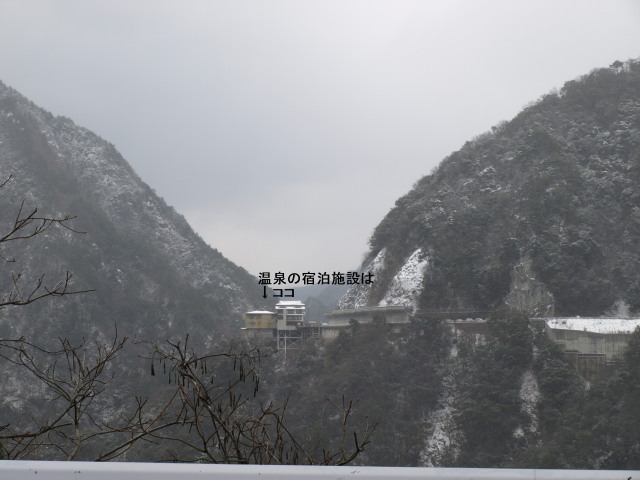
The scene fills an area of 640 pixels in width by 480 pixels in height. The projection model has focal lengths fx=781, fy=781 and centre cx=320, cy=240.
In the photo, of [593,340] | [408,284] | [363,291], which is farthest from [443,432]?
[363,291]

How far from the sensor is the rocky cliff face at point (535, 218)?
2425 cm

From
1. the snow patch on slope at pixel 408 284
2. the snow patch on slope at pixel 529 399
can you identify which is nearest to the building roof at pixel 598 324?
the snow patch on slope at pixel 529 399

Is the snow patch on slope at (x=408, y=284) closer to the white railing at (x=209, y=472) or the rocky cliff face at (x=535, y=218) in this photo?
the rocky cliff face at (x=535, y=218)

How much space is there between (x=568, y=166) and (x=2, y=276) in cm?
2636

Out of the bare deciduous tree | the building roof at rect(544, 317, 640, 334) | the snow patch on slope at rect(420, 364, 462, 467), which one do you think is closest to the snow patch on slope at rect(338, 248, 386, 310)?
the bare deciduous tree

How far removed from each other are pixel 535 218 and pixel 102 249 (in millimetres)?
22431

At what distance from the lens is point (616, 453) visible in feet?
54.0

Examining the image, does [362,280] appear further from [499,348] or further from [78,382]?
[78,382]

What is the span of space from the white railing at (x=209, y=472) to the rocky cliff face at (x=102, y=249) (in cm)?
3052

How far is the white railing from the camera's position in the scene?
110cm

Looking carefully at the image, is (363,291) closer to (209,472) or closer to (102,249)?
(102,249)

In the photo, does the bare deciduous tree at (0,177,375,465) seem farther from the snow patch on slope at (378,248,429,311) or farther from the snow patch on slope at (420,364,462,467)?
the snow patch on slope at (378,248,429,311)

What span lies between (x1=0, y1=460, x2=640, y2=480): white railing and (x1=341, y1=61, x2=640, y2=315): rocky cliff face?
23413 millimetres

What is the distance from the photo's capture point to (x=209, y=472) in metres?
1.12
